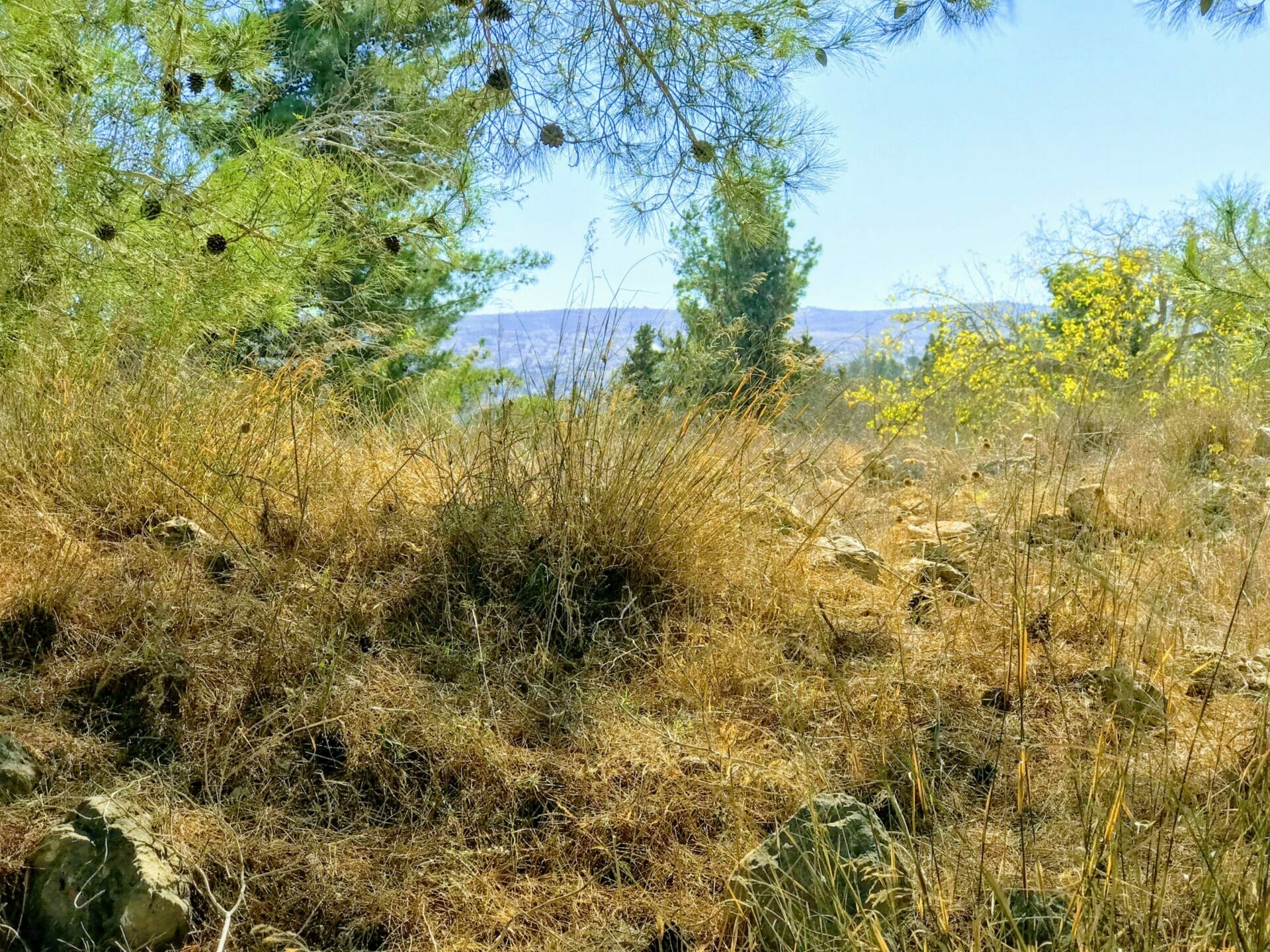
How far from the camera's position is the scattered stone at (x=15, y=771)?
6.33 ft

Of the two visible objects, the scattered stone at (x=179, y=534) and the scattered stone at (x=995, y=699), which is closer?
the scattered stone at (x=995, y=699)

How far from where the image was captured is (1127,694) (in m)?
2.19

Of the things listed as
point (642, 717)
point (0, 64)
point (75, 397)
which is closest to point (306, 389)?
point (75, 397)

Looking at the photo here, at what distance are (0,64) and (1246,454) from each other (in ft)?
18.0

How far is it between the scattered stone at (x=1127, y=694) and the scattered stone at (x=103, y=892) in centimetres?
198

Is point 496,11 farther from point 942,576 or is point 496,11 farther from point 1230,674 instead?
point 1230,674

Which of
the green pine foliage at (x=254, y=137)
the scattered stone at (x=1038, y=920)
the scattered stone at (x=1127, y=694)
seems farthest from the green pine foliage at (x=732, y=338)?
the scattered stone at (x=1038, y=920)

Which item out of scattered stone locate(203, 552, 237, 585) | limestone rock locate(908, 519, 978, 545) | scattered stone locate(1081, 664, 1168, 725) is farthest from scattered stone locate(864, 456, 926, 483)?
scattered stone locate(203, 552, 237, 585)

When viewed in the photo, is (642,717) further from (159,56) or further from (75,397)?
(159,56)

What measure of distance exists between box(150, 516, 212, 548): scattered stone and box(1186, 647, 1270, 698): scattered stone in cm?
285

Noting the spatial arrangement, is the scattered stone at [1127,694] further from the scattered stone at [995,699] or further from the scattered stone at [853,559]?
the scattered stone at [853,559]

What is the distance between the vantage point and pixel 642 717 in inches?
91.0

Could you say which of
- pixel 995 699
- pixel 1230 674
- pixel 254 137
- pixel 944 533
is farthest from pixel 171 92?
pixel 1230 674

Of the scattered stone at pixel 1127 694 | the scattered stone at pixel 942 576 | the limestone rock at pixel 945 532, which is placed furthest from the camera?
the limestone rock at pixel 945 532
